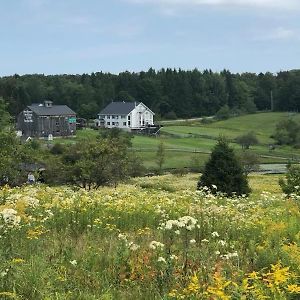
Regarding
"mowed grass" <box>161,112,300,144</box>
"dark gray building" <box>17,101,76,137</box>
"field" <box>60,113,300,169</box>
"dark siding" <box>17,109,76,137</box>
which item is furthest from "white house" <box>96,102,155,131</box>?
"dark siding" <box>17,109,76,137</box>

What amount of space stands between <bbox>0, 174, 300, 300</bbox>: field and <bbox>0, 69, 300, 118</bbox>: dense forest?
10968 cm

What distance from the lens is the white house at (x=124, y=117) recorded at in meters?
115

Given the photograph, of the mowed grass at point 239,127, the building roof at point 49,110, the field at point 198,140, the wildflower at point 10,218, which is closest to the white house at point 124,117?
the field at point 198,140

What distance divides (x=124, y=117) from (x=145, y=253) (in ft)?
359

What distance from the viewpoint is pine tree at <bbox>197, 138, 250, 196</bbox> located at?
84.0ft

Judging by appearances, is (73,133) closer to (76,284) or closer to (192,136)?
(192,136)

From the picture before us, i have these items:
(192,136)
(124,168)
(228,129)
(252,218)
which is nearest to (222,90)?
(228,129)

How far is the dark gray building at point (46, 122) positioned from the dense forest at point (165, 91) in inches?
618

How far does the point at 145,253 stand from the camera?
19.0ft

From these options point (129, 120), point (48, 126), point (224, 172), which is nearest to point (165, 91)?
point (129, 120)

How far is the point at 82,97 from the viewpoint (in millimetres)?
126625

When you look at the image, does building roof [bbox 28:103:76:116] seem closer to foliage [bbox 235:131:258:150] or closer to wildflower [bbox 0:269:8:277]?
foliage [bbox 235:131:258:150]

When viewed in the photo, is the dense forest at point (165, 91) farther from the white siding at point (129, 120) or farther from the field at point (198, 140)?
the field at point (198, 140)

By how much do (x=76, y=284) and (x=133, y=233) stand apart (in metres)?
2.57
